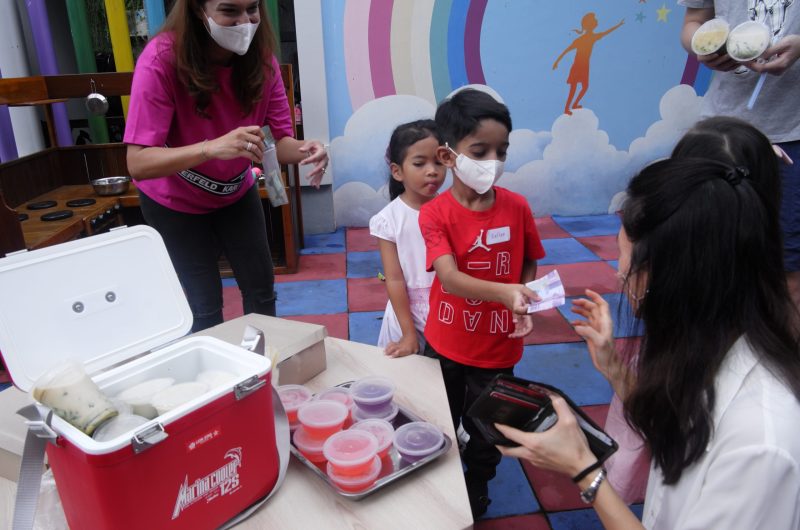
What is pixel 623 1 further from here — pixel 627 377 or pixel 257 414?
pixel 257 414

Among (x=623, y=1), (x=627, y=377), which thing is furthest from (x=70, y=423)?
(x=623, y=1)

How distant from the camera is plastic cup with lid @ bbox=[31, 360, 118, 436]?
813 mm

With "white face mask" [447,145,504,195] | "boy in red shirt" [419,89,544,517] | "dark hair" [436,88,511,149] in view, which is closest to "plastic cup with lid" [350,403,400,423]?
"boy in red shirt" [419,89,544,517]

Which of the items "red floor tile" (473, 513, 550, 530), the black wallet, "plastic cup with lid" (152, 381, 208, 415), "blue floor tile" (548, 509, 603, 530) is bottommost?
"red floor tile" (473, 513, 550, 530)

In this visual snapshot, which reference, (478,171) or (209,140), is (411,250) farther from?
(209,140)

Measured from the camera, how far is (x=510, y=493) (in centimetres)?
198

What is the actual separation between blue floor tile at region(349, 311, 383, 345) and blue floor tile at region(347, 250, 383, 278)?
61 cm

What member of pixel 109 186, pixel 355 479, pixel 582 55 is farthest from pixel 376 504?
pixel 582 55

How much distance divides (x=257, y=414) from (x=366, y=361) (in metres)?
0.60

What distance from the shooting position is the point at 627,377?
1285mm

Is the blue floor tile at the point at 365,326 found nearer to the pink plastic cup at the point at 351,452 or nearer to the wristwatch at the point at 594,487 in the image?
the pink plastic cup at the point at 351,452

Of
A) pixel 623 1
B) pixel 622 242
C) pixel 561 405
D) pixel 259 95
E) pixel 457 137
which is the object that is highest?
pixel 623 1

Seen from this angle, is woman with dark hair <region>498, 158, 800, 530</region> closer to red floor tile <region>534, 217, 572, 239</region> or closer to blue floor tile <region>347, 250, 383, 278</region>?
blue floor tile <region>347, 250, 383, 278</region>

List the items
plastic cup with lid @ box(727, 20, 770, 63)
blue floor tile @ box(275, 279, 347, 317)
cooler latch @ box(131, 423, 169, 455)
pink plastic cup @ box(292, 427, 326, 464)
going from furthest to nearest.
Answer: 1. blue floor tile @ box(275, 279, 347, 317)
2. plastic cup with lid @ box(727, 20, 770, 63)
3. pink plastic cup @ box(292, 427, 326, 464)
4. cooler latch @ box(131, 423, 169, 455)
